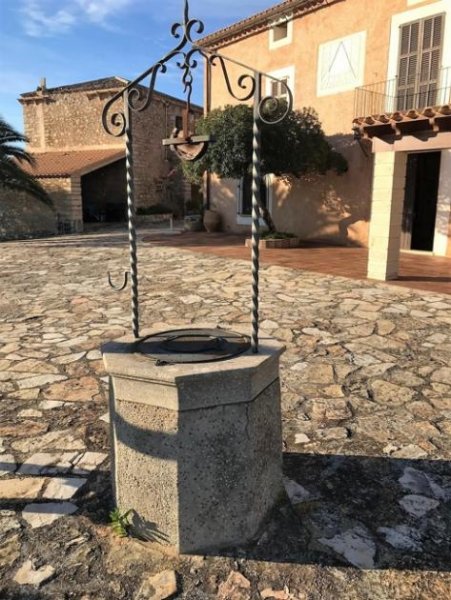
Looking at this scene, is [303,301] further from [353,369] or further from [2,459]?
[2,459]

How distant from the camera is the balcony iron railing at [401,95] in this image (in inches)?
420

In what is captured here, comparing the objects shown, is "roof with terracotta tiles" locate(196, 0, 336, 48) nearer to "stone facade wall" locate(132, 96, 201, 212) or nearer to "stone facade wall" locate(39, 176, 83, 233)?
"stone facade wall" locate(132, 96, 201, 212)

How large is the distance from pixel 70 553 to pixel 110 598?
0.34 meters

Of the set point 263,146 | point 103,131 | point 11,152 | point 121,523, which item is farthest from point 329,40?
point 121,523

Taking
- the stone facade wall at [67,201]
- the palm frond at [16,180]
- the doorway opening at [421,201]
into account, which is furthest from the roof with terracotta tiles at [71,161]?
the doorway opening at [421,201]

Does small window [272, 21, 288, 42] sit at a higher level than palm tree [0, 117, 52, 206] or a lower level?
higher

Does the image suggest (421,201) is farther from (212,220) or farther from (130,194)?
(130,194)

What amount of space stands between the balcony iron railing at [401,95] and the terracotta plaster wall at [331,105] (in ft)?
0.83

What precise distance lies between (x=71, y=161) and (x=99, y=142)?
221cm

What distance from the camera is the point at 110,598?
1.91 metres

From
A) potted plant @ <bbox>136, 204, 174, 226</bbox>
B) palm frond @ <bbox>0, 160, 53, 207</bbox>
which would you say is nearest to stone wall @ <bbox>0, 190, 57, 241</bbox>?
palm frond @ <bbox>0, 160, 53, 207</bbox>

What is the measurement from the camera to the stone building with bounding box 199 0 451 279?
8.23 metres

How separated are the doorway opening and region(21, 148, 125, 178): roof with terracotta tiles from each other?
13585 mm

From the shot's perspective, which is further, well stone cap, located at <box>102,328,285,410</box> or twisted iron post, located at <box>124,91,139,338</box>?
twisted iron post, located at <box>124,91,139,338</box>
